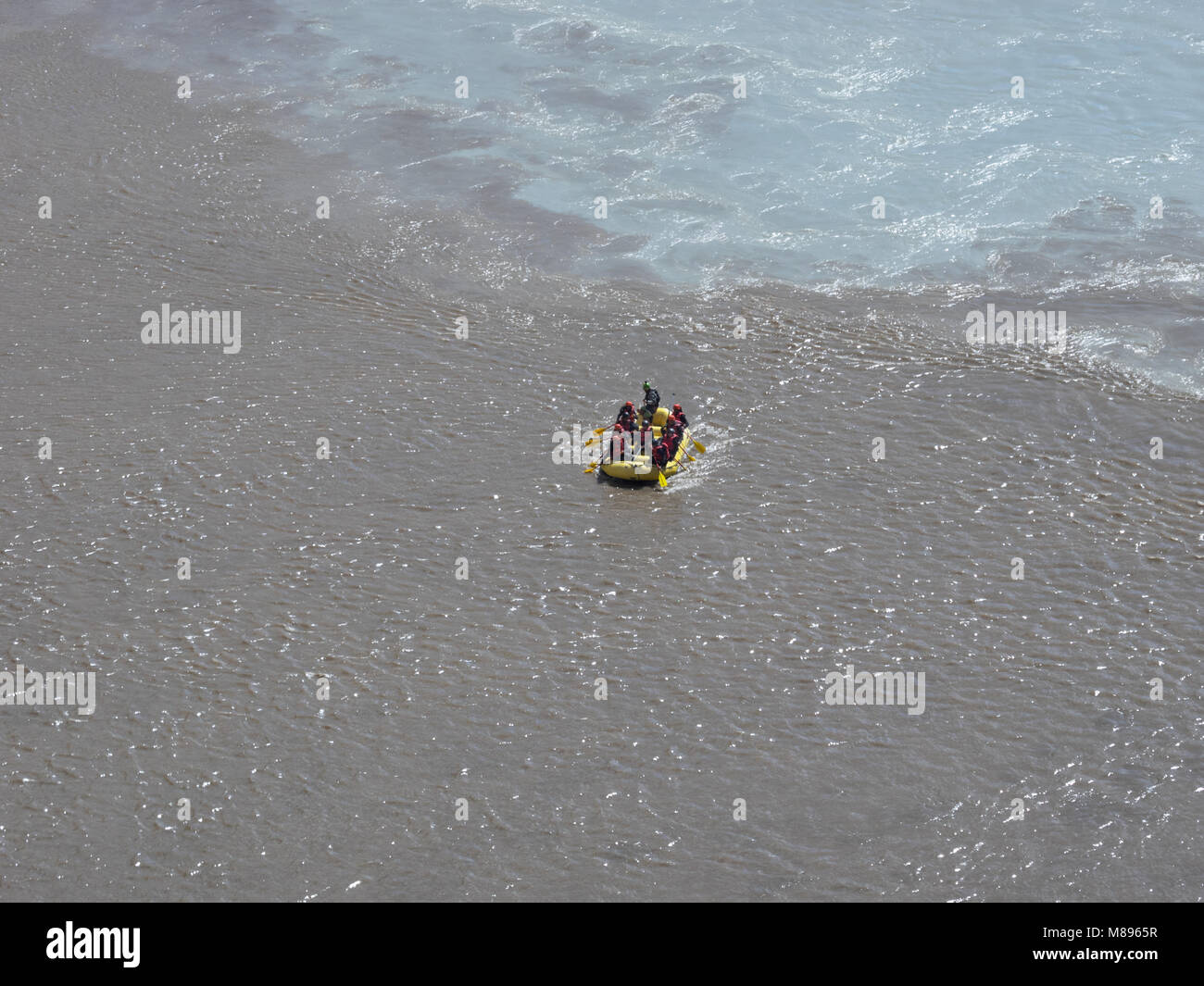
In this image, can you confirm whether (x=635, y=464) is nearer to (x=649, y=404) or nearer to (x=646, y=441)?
(x=646, y=441)

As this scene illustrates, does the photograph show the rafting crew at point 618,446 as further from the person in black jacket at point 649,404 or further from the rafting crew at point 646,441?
the person in black jacket at point 649,404

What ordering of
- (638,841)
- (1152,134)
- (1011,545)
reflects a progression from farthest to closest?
(1152,134) < (1011,545) < (638,841)

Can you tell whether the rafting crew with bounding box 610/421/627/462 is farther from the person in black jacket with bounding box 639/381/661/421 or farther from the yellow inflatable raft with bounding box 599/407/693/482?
the person in black jacket with bounding box 639/381/661/421

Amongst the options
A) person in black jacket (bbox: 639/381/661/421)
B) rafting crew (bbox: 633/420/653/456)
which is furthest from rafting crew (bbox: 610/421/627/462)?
person in black jacket (bbox: 639/381/661/421)

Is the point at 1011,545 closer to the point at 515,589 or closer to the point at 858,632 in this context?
the point at 858,632

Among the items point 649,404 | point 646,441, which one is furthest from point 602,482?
point 649,404

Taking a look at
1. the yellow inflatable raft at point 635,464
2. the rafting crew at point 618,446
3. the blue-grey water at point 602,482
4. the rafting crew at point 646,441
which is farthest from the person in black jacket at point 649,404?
the blue-grey water at point 602,482

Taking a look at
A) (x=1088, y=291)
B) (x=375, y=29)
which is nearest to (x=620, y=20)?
(x=375, y=29)

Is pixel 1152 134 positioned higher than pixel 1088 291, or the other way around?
pixel 1152 134
